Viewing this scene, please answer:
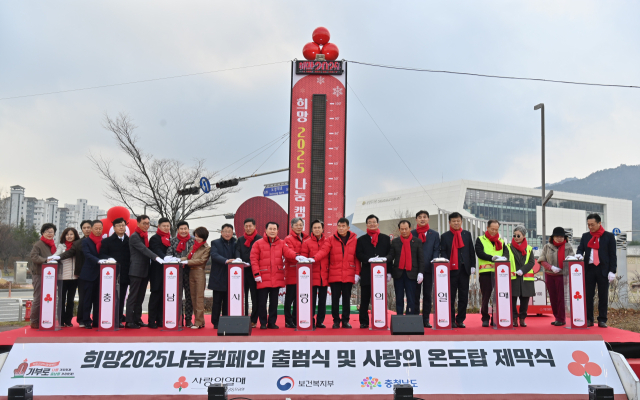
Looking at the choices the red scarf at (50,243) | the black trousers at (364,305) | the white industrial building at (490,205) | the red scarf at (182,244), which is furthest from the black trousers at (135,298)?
the white industrial building at (490,205)

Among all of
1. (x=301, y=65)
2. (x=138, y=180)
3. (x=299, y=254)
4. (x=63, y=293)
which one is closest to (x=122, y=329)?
(x=63, y=293)

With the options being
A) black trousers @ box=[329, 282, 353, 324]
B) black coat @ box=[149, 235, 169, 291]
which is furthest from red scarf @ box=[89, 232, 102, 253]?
black trousers @ box=[329, 282, 353, 324]

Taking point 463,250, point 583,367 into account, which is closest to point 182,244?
point 463,250

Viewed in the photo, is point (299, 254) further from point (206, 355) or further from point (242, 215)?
point (242, 215)

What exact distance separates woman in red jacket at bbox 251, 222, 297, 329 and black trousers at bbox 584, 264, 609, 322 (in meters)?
4.22

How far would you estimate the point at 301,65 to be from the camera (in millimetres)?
9461

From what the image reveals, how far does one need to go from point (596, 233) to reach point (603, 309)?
3.53 ft

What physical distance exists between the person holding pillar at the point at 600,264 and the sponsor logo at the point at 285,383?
4.40m

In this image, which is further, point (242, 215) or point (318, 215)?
point (242, 215)

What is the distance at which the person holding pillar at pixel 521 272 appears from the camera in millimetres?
6570

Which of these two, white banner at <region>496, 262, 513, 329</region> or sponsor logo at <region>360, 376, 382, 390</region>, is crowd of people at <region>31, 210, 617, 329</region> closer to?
white banner at <region>496, 262, 513, 329</region>

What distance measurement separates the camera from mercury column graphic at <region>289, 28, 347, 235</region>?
9.28 m

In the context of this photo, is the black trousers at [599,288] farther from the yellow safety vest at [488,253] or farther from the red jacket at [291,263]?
the red jacket at [291,263]

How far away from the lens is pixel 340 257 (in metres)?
6.38
